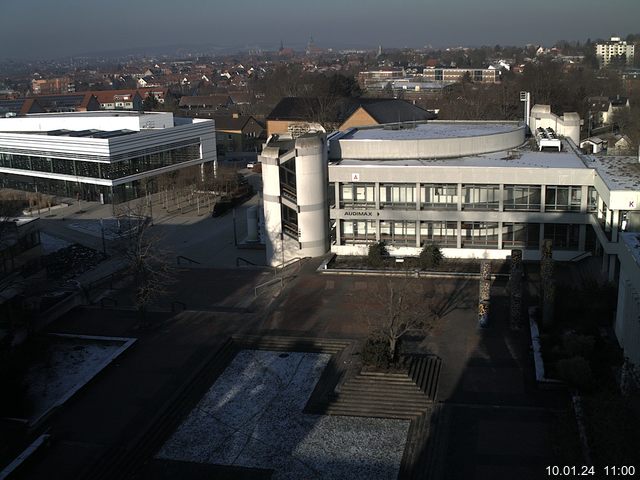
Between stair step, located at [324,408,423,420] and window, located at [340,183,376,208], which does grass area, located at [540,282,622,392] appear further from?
window, located at [340,183,376,208]

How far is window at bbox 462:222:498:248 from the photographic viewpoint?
33250mm

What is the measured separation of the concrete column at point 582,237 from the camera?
31859 millimetres

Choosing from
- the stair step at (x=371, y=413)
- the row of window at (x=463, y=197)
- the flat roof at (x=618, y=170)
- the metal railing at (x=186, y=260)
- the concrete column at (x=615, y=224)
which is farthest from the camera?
the metal railing at (x=186, y=260)

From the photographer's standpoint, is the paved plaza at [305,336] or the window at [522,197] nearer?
the paved plaza at [305,336]

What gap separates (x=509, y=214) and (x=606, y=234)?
199 inches

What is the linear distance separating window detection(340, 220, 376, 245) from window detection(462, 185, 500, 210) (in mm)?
4847

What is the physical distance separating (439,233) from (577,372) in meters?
15.2

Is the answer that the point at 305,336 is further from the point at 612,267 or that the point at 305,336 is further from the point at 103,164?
A: the point at 103,164

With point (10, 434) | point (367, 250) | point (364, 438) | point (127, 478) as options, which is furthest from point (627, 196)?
point (10, 434)

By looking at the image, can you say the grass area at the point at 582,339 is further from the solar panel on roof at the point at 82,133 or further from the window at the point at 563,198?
→ the solar panel on roof at the point at 82,133

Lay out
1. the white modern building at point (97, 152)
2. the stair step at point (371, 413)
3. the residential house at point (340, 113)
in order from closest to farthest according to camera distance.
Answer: the stair step at point (371, 413)
the white modern building at point (97, 152)
the residential house at point (340, 113)

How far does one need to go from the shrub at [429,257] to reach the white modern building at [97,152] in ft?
93.7

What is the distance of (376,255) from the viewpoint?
3231 centimetres

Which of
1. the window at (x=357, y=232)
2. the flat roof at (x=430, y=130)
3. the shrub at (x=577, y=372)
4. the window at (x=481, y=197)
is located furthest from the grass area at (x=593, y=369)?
the flat roof at (x=430, y=130)
